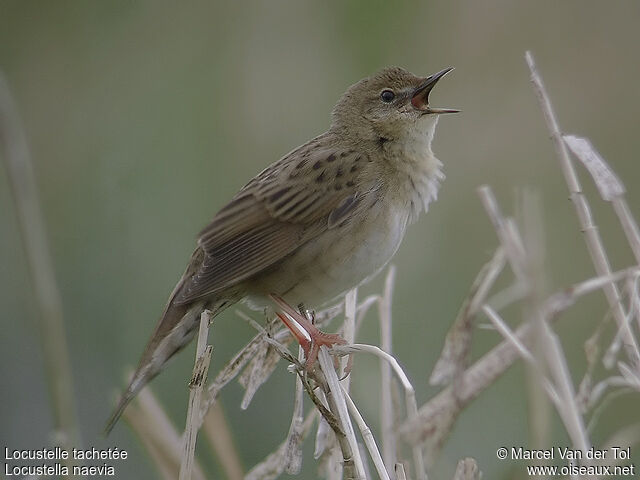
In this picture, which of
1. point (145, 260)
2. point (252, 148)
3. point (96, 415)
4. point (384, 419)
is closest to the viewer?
point (384, 419)

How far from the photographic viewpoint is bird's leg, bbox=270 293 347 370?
3027 mm

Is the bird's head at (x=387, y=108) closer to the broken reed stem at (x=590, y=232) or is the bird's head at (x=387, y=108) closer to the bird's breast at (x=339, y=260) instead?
the bird's breast at (x=339, y=260)

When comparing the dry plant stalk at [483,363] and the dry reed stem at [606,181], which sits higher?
the dry reed stem at [606,181]

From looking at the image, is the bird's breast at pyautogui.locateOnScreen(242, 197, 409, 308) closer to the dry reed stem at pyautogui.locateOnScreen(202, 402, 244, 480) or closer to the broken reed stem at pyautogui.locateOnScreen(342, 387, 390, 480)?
the dry reed stem at pyautogui.locateOnScreen(202, 402, 244, 480)

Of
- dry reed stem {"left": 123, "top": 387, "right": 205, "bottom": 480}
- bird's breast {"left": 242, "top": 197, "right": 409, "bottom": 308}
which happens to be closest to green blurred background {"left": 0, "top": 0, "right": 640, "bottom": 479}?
bird's breast {"left": 242, "top": 197, "right": 409, "bottom": 308}

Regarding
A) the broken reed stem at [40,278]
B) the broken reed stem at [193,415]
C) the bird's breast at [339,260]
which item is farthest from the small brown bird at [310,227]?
the broken reed stem at [40,278]

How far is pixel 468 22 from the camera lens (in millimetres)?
6016

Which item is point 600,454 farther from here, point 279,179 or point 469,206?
point 469,206

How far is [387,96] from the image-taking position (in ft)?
12.8

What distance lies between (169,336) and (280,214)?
0.59 m

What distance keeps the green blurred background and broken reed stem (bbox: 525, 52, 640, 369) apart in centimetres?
124

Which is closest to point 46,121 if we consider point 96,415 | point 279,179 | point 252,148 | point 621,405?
point 252,148

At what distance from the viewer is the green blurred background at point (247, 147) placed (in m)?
4.18

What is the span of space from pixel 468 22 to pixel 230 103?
1641mm
